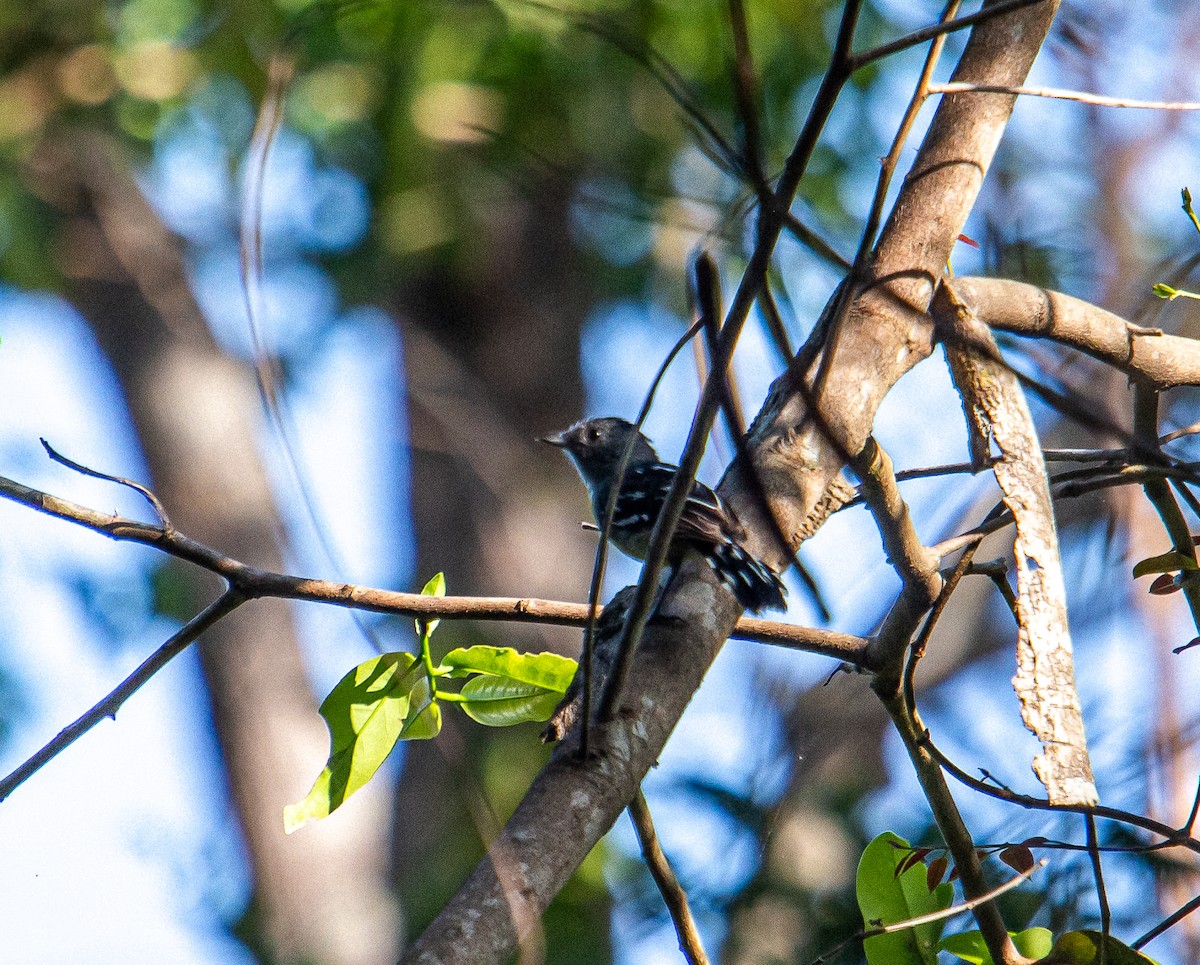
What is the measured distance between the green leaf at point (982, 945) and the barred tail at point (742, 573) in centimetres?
70

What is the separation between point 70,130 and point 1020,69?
23.2 feet

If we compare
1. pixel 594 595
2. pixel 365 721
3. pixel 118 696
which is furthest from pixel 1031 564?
pixel 118 696

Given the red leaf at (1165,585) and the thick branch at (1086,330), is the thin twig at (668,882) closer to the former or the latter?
the red leaf at (1165,585)

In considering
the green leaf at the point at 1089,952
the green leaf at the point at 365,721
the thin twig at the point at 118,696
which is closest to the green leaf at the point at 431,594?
the green leaf at the point at 365,721

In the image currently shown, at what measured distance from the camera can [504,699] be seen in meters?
2.04

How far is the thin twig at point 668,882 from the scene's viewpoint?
2.05 meters

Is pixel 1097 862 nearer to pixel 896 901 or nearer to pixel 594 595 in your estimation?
pixel 896 901

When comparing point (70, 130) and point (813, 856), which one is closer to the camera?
point (813, 856)

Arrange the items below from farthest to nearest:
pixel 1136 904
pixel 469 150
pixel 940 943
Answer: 1. pixel 469 150
2. pixel 1136 904
3. pixel 940 943

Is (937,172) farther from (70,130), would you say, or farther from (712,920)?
(70,130)

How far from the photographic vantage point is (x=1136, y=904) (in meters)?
3.29

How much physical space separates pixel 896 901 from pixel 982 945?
16 centimetres

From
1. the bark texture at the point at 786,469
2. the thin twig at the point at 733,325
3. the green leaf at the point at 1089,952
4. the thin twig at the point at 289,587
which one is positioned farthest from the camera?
the green leaf at the point at 1089,952

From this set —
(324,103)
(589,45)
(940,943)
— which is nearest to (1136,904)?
(940,943)
